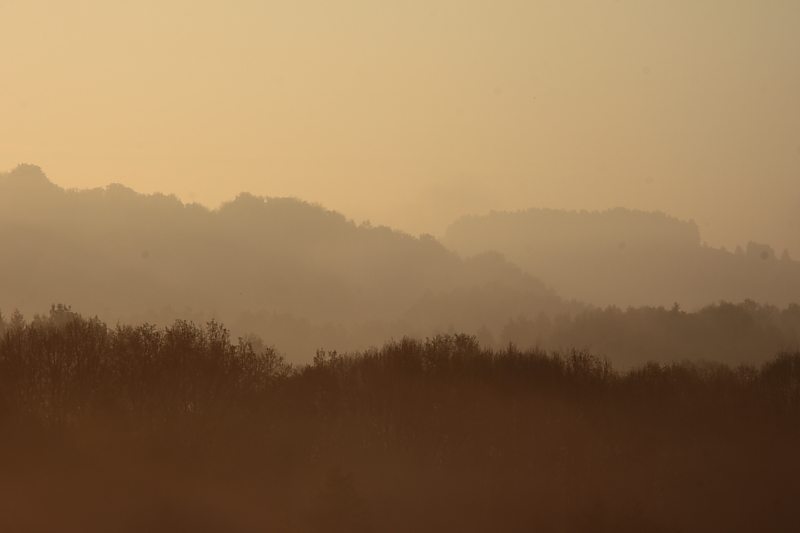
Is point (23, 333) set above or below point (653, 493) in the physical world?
above

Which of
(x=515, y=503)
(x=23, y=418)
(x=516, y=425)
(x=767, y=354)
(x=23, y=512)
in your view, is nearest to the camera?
(x=23, y=512)

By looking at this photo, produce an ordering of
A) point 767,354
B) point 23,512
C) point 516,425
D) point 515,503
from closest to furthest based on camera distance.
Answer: point 23,512, point 515,503, point 516,425, point 767,354

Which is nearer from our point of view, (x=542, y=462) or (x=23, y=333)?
(x=23, y=333)

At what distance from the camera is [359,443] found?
225 ft

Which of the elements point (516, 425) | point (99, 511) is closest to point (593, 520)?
point (516, 425)

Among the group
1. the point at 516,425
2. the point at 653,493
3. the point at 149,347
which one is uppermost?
the point at 149,347

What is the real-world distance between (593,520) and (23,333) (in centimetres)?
3962

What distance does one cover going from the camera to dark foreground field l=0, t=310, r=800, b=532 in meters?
53.2

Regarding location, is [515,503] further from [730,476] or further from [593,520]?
[730,476]

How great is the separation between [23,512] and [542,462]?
37.1 metres

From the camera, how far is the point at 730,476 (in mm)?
73312

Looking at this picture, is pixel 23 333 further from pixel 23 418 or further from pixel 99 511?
pixel 99 511

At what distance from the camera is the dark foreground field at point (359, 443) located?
53156 mm

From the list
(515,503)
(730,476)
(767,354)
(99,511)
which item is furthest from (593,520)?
(767,354)
